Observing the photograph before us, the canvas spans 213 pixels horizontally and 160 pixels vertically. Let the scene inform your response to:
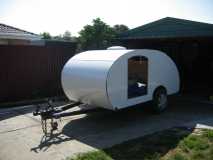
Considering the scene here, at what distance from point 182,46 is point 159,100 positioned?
265 inches

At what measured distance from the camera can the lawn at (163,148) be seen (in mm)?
5359

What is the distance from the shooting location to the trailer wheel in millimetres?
8610

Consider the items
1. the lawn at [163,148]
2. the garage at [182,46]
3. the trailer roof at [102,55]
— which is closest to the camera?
the lawn at [163,148]

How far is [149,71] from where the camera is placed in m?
8.35

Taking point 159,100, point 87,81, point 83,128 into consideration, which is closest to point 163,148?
point 83,128

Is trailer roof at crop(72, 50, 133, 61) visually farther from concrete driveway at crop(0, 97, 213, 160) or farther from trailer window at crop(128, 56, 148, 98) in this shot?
concrete driveway at crop(0, 97, 213, 160)

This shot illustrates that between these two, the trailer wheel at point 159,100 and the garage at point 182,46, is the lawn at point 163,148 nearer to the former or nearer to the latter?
the trailer wheel at point 159,100

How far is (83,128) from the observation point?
24.0ft

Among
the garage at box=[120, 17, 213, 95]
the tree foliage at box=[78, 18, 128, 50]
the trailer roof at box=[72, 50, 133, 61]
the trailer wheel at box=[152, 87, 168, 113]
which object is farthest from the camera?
the tree foliage at box=[78, 18, 128, 50]

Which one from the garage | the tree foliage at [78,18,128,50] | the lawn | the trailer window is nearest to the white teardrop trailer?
the trailer window

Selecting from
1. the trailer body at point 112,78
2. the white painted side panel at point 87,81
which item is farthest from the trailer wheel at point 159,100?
the white painted side panel at point 87,81

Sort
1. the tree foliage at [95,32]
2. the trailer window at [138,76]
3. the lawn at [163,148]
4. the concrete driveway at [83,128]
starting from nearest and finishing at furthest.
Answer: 1. the lawn at [163,148]
2. the concrete driveway at [83,128]
3. the trailer window at [138,76]
4. the tree foliage at [95,32]

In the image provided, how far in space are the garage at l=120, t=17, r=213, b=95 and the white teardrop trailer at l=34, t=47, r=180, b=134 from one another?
3.23 m

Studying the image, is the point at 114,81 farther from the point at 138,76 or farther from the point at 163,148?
the point at 138,76
